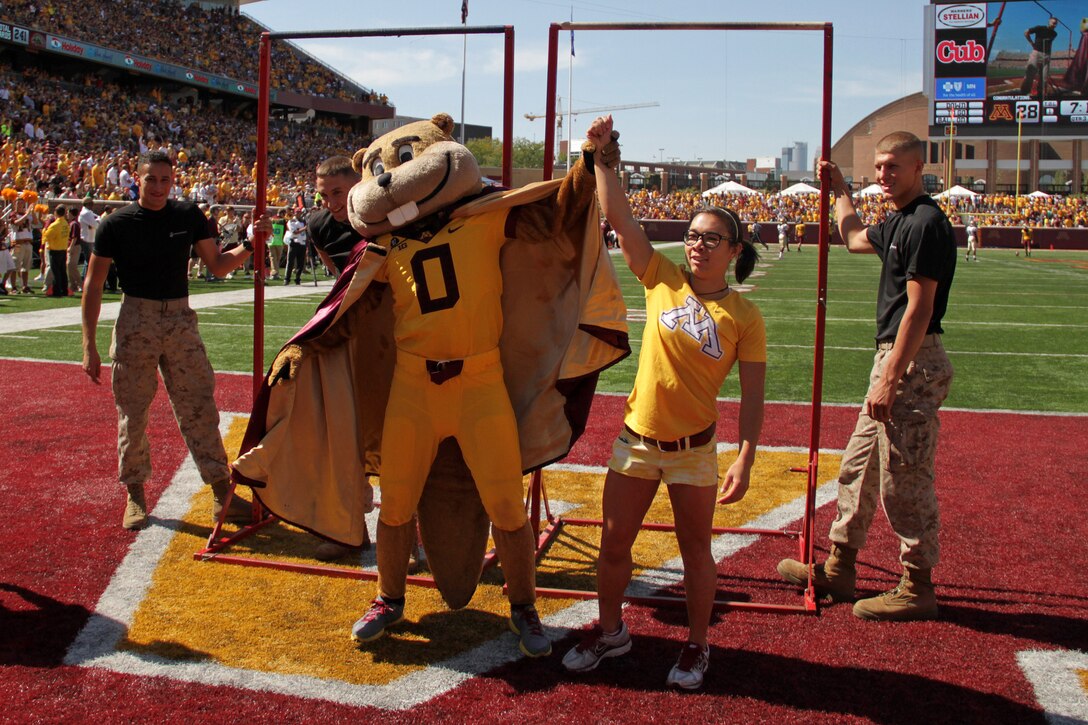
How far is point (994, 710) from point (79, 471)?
553cm

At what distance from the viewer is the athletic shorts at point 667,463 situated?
12.1 feet

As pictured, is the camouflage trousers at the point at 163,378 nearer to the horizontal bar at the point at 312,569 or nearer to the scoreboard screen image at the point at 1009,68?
the horizontal bar at the point at 312,569

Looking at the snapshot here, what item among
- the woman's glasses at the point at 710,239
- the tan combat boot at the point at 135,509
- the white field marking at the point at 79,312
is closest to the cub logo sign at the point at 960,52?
the white field marking at the point at 79,312

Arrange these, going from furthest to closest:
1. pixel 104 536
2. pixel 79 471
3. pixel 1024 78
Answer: pixel 1024 78 < pixel 79 471 < pixel 104 536

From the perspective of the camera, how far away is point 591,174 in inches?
159

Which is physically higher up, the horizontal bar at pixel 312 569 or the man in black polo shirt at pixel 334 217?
the man in black polo shirt at pixel 334 217

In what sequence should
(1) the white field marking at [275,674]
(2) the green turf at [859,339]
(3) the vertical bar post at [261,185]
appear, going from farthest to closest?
(2) the green turf at [859,339], (3) the vertical bar post at [261,185], (1) the white field marking at [275,674]

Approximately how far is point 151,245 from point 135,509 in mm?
1473

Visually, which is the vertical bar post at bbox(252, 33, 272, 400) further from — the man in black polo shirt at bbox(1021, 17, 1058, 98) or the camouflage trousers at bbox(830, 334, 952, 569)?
the man in black polo shirt at bbox(1021, 17, 1058, 98)

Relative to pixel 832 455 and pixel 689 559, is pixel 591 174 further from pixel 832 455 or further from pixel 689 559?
pixel 832 455

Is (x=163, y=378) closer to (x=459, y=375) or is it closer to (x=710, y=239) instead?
(x=459, y=375)

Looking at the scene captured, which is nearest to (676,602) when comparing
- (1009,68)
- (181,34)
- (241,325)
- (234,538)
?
(234,538)

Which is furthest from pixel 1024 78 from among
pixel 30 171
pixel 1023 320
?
pixel 30 171

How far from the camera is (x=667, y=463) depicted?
3732 millimetres
